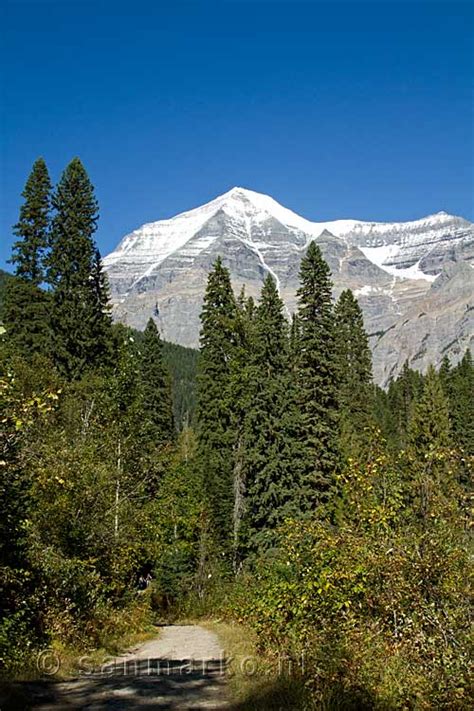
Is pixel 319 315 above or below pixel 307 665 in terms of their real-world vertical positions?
above

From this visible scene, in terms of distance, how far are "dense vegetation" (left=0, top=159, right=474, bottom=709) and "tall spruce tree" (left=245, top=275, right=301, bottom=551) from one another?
94 mm

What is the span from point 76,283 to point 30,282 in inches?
98.0

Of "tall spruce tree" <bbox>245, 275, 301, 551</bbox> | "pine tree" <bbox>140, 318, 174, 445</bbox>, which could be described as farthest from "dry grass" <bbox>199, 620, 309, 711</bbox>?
"pine tree" <bbox>140, 318, 174, 445</bbox>

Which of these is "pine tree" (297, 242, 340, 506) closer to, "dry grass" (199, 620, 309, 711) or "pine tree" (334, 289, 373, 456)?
"pine tree" (334, 289, 373, 456)

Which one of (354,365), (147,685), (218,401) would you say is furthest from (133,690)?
(354,365)

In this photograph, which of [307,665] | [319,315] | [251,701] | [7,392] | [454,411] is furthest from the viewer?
[454,411]

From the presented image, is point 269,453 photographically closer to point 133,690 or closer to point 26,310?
point 26,310

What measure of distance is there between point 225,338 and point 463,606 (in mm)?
28491

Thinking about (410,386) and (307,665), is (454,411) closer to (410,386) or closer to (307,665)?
(410,386)

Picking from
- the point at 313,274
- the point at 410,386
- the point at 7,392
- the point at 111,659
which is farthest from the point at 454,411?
the point at 7,392

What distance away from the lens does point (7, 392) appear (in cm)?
870

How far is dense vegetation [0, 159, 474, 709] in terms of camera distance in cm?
916

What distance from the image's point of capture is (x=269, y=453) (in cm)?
3112

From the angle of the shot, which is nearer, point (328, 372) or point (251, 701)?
point (251, 701)
